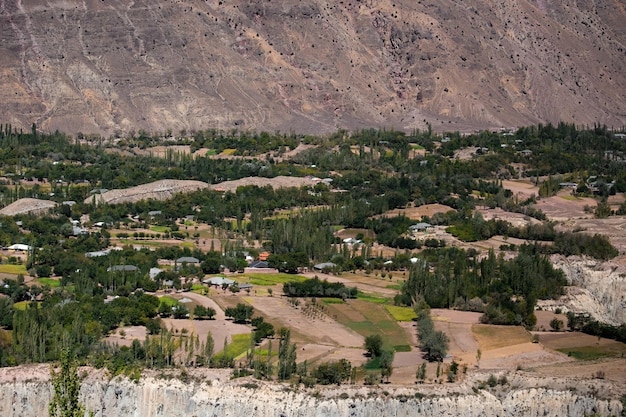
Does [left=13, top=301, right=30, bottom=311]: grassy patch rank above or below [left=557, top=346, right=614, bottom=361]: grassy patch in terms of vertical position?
below

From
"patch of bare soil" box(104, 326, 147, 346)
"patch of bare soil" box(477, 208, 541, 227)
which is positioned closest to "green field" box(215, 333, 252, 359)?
"patch of bare soil" box(104, 326, 147, 346)

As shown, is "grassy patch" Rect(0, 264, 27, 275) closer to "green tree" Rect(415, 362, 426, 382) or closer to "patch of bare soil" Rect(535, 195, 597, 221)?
"green tree" Rect(415, 362, 426, 382)

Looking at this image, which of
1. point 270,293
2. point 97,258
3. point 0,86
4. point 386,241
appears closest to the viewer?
point 270,293

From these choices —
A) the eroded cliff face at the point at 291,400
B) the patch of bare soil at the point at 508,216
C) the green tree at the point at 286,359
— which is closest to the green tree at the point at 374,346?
the green tree at the point at 286,359

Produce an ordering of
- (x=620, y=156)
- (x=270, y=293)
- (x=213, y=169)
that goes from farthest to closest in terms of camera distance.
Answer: (x=620, y=156)
(x=213, y=169)
(x=270, y=293)

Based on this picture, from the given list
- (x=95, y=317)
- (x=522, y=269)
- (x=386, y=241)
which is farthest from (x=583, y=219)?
(x=95, y=317)

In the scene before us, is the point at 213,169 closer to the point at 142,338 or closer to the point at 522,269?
the point at 522,269

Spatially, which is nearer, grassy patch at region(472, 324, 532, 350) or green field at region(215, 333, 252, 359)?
green field at region(215, 333, 252, 359)
